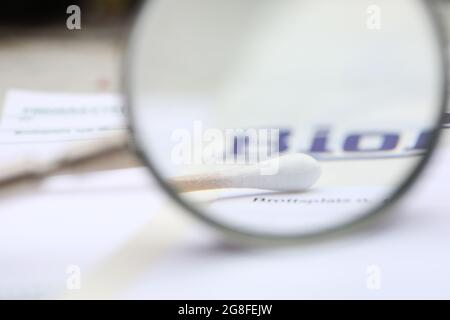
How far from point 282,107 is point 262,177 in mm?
118

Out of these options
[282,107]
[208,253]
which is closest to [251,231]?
[208,253]

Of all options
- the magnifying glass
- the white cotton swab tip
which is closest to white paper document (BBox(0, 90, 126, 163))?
the magnifying glass

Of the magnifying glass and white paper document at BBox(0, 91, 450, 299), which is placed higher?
the magnifying glass

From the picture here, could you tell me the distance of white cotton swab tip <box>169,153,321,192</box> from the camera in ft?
2.17

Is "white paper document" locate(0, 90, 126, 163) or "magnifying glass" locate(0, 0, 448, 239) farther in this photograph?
"white paper document" locate(0, 90, 126, 163)

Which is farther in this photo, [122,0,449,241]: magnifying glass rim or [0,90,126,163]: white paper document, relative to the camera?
[0,90,126,163]: white paper document

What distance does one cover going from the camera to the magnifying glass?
66cm

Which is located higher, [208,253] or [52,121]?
[52,121]

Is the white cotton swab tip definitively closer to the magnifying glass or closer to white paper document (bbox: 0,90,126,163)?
the magnifying glass

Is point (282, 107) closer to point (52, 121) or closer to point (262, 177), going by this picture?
point (262, 177)

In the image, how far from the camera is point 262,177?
2.18 feet

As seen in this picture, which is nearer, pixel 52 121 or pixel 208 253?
pixel 208 253

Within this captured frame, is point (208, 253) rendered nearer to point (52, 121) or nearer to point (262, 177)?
point (262, 177)

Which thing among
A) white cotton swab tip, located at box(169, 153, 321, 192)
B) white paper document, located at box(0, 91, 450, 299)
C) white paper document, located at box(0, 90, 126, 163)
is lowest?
white paper document, located at box(0, 91, 450, 299)
